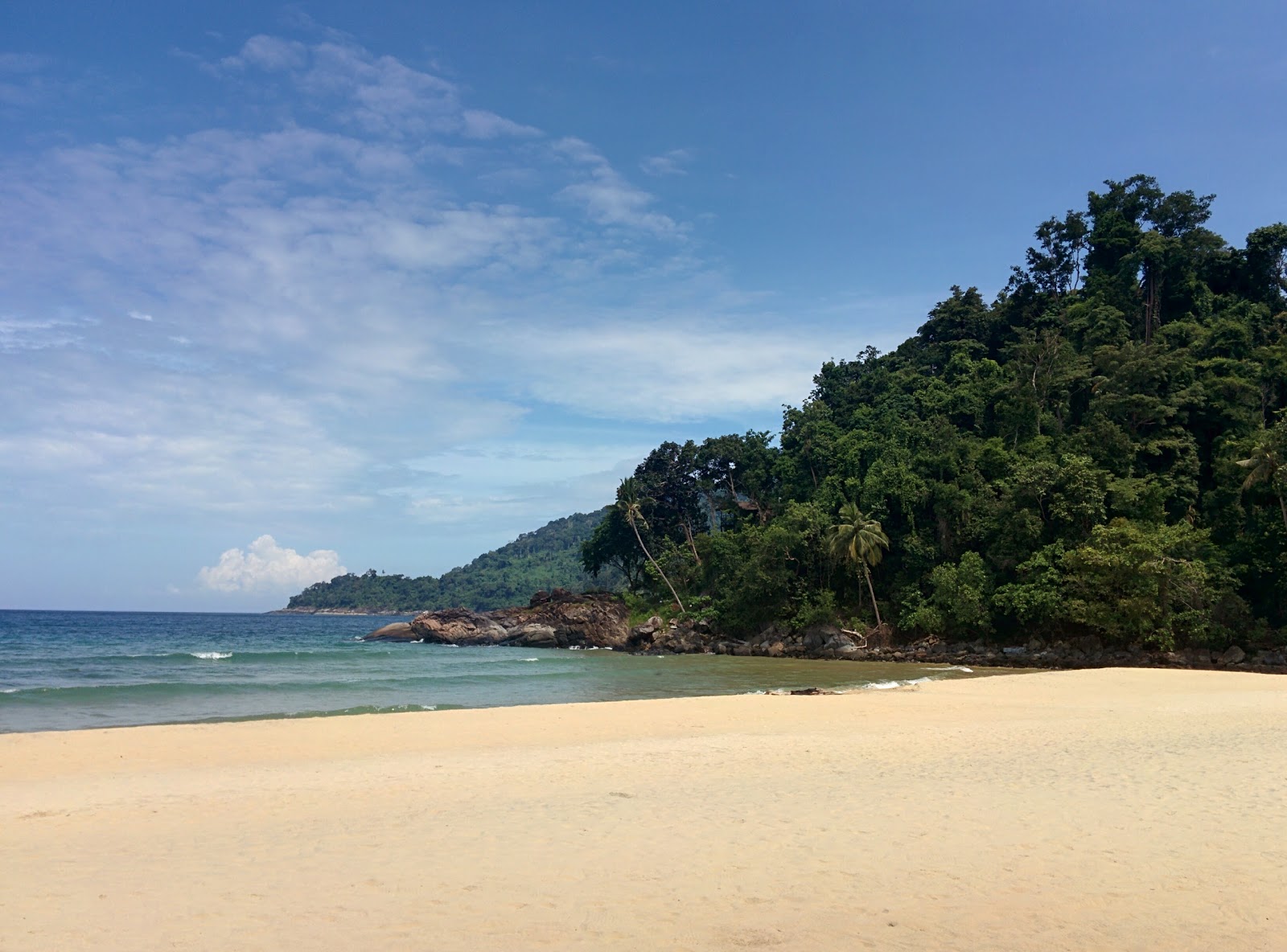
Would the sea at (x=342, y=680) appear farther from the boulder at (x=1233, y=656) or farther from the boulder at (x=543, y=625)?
Result: the boulder at (x=543, y=625)

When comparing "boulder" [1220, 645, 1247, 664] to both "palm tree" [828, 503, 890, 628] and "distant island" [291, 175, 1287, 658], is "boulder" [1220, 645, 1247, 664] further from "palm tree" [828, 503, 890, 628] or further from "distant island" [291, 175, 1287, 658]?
"palm tree" [828, 503, 890, 628]

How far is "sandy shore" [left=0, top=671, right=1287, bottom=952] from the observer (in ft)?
18.6

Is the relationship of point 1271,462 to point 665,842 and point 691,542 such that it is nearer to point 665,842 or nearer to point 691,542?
point 665,842

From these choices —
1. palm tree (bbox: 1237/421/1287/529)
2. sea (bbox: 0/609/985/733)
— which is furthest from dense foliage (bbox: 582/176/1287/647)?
sea (bbox: 0/609/985/733)

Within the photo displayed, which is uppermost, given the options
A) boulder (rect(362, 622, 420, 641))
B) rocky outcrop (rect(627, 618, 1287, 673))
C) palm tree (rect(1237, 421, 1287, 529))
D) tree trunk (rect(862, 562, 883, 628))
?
palm tree (rect(1237, 421, 1287, 529))

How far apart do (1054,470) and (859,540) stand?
11224 millimetres

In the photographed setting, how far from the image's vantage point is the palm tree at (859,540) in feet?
159

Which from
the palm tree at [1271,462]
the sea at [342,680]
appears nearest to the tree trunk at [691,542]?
the sea at [342,680]

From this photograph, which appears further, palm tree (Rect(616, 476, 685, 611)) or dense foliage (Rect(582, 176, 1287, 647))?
palm tree (Rect(616, 476, 685, 611))

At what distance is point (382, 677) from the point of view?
3559cm

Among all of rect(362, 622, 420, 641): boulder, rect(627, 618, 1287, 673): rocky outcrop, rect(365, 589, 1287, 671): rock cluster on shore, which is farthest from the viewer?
rect(362, 622, 420, 641): boulder

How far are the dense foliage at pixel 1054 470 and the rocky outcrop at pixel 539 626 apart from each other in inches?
206

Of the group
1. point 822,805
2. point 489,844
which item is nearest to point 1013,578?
point 822,805

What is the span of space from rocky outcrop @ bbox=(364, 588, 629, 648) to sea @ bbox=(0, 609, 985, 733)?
38.2 feet
